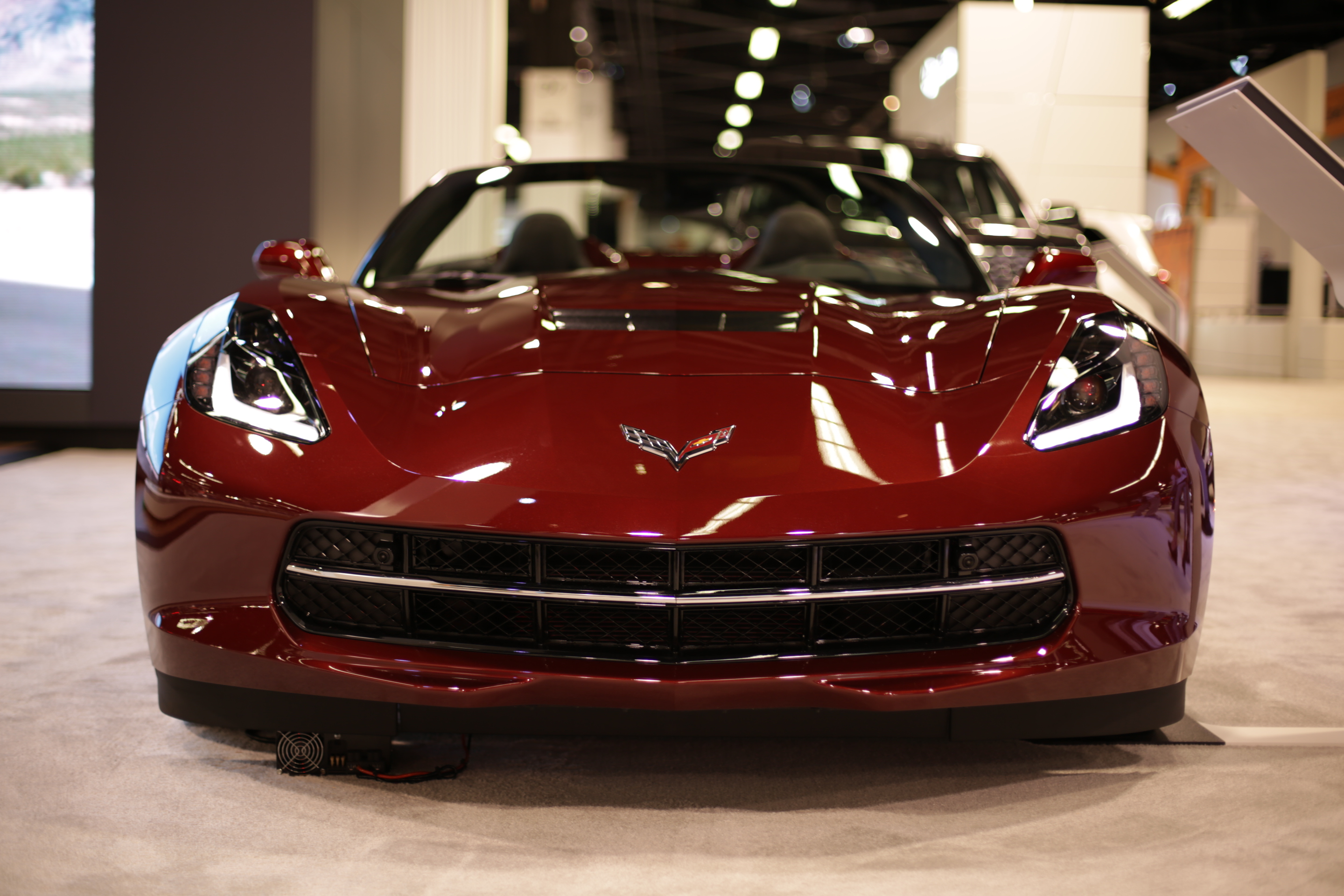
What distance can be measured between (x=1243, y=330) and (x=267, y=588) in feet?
55.5

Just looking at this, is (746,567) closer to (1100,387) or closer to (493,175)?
(1100,387)

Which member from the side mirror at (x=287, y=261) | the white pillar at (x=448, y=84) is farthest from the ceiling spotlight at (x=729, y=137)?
the side mirror at (x=287, y=261)

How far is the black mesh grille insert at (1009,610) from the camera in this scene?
1637 millimetres

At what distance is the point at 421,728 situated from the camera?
163cm

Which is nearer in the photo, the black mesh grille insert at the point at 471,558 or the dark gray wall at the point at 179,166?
the black mesh grille insert at the point at 471,558

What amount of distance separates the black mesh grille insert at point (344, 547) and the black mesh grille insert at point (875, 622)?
61 cm

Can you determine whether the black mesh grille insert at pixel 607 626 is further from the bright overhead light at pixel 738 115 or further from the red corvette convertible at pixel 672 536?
the bright overhead light at pixel 738 115

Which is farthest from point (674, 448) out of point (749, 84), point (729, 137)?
point (729, 137)

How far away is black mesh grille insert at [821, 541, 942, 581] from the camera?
1587 millimetres

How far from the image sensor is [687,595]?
60.9 inches

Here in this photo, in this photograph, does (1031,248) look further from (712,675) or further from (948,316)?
(712,675)

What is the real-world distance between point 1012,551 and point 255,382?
1133 mm

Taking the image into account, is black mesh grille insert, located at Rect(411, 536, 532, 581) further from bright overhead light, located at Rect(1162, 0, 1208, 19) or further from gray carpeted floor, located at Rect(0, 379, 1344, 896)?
bright overhead light, located at Rect(1162, 0, 1208, 19)

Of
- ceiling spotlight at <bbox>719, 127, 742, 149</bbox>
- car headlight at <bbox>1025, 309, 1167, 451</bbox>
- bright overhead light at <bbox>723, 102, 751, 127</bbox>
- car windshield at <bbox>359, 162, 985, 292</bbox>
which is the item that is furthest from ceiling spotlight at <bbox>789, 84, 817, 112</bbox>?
car headlight at <bbox>1025, 309, 1167, 451</bbox>
